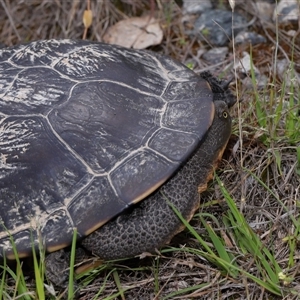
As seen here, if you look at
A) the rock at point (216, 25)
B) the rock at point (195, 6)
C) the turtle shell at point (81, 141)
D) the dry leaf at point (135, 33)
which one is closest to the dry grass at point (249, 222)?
the turtle shell at point (81, 141)

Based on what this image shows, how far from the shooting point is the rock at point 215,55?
2.96 meters

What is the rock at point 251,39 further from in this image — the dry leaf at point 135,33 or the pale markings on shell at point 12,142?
the pale markings on shell at point 12,142

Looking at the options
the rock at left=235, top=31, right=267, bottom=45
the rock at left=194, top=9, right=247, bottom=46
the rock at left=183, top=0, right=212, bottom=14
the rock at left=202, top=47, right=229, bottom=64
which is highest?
the rock at left=183, top=0, right=212, bottom=14

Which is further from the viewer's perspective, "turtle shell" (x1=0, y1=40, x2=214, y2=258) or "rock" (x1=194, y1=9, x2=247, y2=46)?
"rock" (x1=194, y1=9, x2=247, y2=46)

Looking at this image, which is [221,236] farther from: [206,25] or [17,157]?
[206,25]

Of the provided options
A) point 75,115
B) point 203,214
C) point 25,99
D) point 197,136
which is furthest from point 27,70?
point 203,214

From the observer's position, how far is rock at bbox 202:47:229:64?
2.96 meters

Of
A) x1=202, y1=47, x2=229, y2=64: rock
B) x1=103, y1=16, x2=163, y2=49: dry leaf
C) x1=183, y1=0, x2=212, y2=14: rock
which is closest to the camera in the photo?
x1=202, y1=47, x2=229, y2=64: rock

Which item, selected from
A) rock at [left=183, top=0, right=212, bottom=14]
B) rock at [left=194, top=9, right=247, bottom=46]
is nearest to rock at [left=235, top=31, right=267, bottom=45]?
rock at [left=194, top=9, right=247, bottom=46]

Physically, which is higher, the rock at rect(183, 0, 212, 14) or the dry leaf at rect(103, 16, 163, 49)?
the rock at rect(183, 0, 212, 14)

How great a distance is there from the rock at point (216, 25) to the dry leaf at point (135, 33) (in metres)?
0.25

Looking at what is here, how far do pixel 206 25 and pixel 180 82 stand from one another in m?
A: 1.06

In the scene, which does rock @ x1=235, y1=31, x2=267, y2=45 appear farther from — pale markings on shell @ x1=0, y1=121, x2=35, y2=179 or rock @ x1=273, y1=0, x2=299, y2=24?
pale markings on shell @ x1=0, y1=121, x2=35, y2=179

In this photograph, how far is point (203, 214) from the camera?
1957 mm
